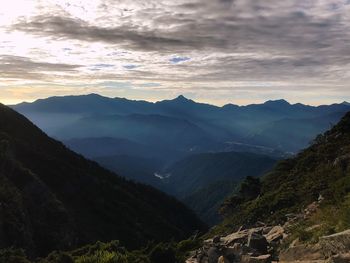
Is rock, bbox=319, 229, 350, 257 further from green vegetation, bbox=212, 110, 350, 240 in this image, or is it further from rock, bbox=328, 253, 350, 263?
green vegetation, bbox=212, 110, 350, 240

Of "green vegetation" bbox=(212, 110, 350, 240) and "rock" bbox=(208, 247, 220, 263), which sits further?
"rock" bbox=(208, 247, 220, 263)

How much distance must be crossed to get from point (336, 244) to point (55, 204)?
288 ft

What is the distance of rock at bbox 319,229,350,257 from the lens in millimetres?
12520

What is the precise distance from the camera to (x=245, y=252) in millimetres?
17016

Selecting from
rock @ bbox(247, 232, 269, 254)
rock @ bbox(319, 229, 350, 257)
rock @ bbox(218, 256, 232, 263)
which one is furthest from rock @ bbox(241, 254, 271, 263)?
rock @ bbox(319, 229, 350, 257)

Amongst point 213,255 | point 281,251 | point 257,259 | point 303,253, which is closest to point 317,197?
point 213,255

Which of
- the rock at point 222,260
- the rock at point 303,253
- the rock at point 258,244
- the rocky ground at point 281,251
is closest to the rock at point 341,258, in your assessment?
the rocky ground at point 281,251

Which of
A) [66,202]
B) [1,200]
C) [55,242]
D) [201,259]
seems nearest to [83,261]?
[201,259]

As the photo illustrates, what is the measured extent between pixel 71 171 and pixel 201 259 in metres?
118

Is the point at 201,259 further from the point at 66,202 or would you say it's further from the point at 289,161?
the point at 66,202

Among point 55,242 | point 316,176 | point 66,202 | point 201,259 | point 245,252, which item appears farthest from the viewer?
point 66,202

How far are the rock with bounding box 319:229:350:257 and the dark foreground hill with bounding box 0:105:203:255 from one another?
62.1 meters

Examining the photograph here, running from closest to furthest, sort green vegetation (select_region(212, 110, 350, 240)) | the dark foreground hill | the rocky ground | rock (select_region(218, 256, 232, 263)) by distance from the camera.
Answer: the rocky ground < green vegetation (select_region(212, 110, 350, 240)) < rock (select_region(218, 256, 232, 263)) < the dark foreground hill

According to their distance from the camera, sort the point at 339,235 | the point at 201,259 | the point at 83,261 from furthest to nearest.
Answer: the point at 83,261, the point at 201,259, the point at 339,235
